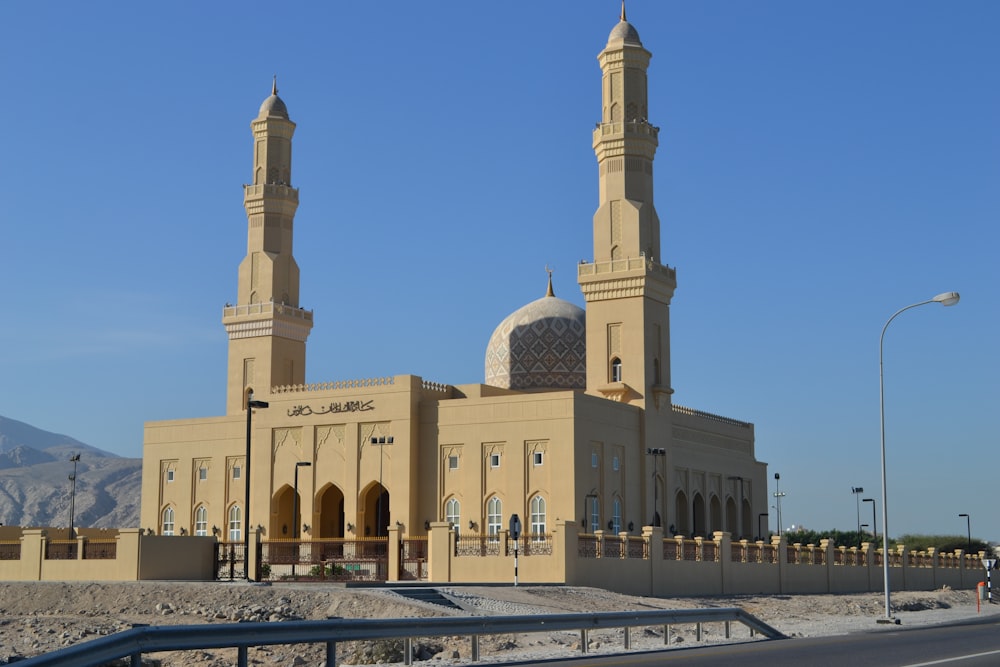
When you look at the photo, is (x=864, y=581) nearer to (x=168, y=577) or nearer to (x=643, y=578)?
(x=643, y=578)

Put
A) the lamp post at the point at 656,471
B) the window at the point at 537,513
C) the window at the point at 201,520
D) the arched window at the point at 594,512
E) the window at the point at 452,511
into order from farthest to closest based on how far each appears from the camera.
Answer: the window at the point at 201,520 → the window at the point at 452,511 → the lamp post at the point at 656,471 → the window at the point at 537,513 → the arched window at the point at 594,512

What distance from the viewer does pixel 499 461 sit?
152ft

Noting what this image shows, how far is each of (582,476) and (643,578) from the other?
23.2 ft

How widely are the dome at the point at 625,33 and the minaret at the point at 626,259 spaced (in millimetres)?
37

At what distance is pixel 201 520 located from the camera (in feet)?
174

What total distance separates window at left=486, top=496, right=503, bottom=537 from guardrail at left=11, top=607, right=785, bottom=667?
28.1 metres

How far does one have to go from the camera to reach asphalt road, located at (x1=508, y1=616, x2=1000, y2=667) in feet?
50.2

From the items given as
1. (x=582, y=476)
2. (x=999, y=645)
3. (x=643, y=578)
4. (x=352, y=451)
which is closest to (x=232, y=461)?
(x=352, y=451)

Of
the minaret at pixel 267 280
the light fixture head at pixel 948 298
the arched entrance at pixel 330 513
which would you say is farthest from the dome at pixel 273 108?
the light fixture head at pixel 948 298

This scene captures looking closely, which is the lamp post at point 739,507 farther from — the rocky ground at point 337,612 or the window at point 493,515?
the rocky ground at point 337,612

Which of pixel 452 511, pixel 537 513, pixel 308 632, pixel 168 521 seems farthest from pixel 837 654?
pixel 168 521

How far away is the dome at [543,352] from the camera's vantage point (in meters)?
54.9

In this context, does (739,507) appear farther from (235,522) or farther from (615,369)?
(235,522)

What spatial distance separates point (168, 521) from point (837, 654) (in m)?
41.6
